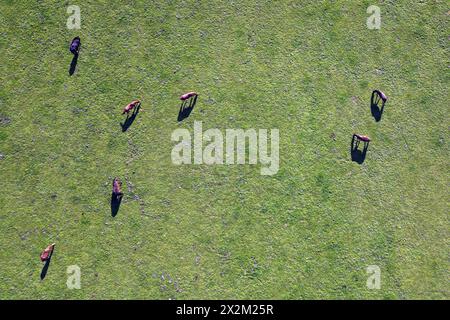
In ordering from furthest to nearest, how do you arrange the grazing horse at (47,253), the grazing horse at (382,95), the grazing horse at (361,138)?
the grazing horse at (382,95) → the grazing horse at (361,138) → the grazing horse at (47,253)

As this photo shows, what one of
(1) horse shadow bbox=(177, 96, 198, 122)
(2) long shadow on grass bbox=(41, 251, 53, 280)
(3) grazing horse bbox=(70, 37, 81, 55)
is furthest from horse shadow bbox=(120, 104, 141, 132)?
(2) long shadow on grass bbox=(41, 251, 53, 280)

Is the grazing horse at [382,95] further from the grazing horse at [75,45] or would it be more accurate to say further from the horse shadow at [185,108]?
the grazing horse at [75,45]

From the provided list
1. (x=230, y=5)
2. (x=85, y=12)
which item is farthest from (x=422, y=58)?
(x=85, y=12)

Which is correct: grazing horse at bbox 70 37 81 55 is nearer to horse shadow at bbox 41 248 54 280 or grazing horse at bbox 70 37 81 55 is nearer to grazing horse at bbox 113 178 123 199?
grazing horse at bbox 113 178 123 199

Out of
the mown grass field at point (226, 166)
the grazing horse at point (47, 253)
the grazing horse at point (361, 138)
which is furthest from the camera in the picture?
the grazing horse at point (361, 138)

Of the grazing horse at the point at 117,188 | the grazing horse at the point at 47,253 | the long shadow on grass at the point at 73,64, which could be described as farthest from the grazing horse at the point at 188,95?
the grazing horse at the point at 47,253

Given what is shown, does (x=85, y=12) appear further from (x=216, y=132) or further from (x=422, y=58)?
(x=422, y=58)
